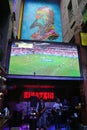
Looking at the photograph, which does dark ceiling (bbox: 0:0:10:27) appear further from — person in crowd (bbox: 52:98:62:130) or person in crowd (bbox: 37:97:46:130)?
person in crowd (bbox: 52:98:62:130)

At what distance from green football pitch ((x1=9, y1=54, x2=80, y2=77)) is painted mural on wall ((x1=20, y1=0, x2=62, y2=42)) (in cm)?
642

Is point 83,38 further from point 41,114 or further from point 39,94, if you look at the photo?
point 41,114

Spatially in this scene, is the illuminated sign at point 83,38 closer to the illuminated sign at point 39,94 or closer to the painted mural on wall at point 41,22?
the illuminated sign at point 39,94

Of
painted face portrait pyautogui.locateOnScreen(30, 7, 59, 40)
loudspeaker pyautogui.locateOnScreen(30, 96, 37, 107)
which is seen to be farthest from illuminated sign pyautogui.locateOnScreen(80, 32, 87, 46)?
painted face portrait pyautogui.locateOnScreen(30, 7, 59, 40)

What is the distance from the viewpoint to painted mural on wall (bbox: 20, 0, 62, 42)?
44.1 ft

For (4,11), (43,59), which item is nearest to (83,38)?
(43,59)

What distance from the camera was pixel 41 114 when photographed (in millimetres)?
7652

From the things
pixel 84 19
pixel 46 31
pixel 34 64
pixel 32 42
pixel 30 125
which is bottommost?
pixel 30 125

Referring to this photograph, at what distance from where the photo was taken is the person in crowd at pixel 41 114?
721 cm

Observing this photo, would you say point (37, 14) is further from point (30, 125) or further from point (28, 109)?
point (30, 125)

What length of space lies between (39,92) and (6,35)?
3717 millimetres

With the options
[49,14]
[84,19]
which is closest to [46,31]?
[49,14]

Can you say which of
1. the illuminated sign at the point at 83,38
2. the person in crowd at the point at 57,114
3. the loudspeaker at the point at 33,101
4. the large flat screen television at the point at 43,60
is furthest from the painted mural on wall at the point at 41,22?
the person in crowd at the point at 57,114

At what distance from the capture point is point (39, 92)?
845 centimetres
